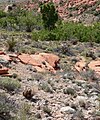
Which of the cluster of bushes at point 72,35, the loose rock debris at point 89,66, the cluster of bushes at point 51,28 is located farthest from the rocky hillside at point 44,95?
the cluster of bushes at point 51,28

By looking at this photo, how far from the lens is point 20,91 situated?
12.3 metres

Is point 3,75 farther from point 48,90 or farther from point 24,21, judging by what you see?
point 24,21

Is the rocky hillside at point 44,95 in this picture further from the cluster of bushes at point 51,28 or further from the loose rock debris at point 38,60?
the cluster of bushes at point 51,28

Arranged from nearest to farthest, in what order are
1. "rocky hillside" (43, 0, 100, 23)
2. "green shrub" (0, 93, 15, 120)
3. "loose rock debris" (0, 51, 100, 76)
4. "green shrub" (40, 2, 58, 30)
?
1. "green shrub" (0, 93, 15, 120)
2. "loose rock debris" (0, 51, 100, 76)
3. "green shrub" (40, 2, 58, 30)
4. "rocky hillside" (43, 0, 100, 23)

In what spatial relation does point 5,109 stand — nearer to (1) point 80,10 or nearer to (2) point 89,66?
(2) point 89,66

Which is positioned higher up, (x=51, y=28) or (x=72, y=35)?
(x=72, y=35)

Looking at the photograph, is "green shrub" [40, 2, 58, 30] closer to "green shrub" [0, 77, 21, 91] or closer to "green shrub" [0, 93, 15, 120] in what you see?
"green shrub" [0, 77, 21, 91]

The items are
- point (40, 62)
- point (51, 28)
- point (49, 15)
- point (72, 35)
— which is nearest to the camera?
point (40, 62)

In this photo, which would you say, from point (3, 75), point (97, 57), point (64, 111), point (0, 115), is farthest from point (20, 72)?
point (97, 57)

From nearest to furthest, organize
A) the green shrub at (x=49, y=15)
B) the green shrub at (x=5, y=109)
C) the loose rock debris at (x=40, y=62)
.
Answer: the green shrub at (x=5, y=109) < the loose rock debris at (x=40, y=62) < the green shrub at (x=49, y=15)

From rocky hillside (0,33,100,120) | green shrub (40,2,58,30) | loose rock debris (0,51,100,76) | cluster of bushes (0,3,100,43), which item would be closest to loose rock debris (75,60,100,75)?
loose rock debris (0,51,100,76)

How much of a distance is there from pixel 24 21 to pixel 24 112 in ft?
188

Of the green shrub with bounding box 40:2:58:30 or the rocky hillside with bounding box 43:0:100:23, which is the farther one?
the rocky hillside with bounding box 43:0:100:23

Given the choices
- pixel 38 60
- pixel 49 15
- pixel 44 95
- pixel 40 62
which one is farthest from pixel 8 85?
pixel 49 15
